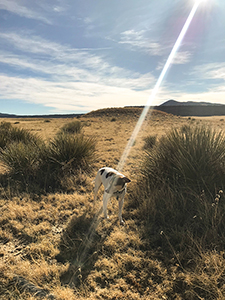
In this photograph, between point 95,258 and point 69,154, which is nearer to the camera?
point 95,258

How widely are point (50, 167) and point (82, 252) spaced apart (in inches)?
125

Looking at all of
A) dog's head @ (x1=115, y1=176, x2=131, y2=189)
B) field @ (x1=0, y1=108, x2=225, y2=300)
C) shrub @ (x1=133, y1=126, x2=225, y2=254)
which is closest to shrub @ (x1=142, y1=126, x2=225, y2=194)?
shrub @ (x1=133, y1=126, x2=225, y2=254)

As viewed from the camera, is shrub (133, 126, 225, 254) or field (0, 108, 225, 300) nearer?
field (0, 108, 225, 300)

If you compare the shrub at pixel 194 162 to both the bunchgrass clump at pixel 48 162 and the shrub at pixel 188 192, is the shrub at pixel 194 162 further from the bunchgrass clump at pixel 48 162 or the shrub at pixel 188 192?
the bunchgrass clump at pixel 48 162

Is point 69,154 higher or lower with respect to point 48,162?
higher

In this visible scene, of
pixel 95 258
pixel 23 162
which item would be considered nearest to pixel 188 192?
pixel 95 258

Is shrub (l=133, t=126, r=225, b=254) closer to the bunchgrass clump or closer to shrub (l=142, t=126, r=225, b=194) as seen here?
shrub (l=142, t=126, r=225, b=194)

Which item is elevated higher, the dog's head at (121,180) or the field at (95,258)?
the dog's head at (121,180)

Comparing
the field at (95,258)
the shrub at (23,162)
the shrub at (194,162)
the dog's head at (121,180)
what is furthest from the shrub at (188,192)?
the shrub at (23,162)

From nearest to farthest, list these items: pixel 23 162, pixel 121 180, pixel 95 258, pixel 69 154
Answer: pixel 95 258
pixel 121 180
pixel 23 162
pixel 69 154

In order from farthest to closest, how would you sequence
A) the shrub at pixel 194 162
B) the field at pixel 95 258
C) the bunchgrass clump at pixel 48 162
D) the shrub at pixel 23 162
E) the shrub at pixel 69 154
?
the shrub at pixel 69 154 → the shrub at pixel 23 162 → the bunchgrass clump at pixel 48 162 → the shrub at pixel 194 162 → the field at pixel 95 258

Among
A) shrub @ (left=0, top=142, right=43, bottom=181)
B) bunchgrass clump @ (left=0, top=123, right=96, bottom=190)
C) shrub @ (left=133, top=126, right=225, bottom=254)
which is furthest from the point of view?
A: shrub @ (left=0, top=142, right=43, bottom=181)

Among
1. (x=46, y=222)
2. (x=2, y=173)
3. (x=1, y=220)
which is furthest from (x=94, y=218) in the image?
→ (x=2, y=173)

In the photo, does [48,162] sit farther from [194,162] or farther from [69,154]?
[194,162]
